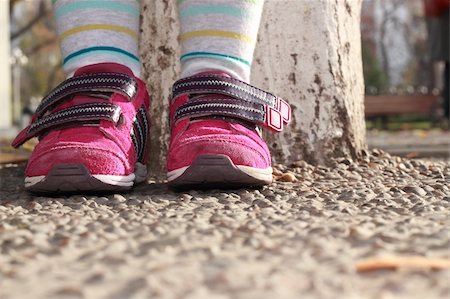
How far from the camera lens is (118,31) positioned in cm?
171

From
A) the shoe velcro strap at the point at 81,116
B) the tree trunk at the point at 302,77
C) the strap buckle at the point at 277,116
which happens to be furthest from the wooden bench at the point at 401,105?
the shoe velcro strap at the point at 81,116

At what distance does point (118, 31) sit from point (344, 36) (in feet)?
2.38

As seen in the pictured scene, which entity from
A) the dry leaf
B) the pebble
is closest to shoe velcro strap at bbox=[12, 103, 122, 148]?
the pebble

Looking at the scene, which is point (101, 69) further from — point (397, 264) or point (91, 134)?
point (397, 264)

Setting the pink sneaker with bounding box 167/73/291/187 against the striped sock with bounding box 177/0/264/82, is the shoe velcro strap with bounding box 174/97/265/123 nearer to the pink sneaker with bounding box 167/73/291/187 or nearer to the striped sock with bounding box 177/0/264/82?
the pink sneaker with bounding box 167/73/291/187

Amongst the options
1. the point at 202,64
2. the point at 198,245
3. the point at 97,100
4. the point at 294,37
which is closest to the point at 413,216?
the point at 198,245

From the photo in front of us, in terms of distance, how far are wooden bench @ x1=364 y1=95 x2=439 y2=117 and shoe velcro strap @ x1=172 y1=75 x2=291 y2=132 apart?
8175 mm

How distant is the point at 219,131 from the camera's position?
1544 mm

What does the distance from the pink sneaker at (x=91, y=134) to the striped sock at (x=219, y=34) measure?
17 centimetres

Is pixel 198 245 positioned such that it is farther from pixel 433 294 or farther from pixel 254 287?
pixel 433 294

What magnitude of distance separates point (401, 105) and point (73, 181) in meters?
8.72

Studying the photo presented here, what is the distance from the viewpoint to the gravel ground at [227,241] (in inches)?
31.7

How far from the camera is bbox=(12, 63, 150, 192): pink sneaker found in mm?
1485

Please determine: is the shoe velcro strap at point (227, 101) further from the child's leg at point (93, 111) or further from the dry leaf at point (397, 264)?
the dry leaf at point (397, 264)
